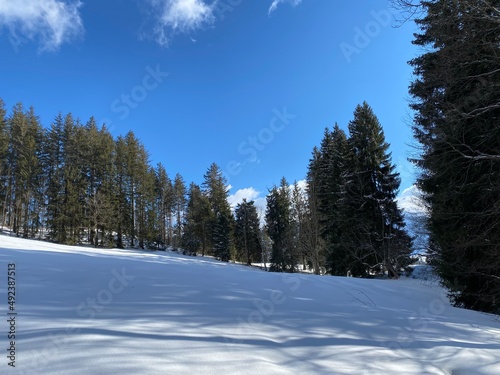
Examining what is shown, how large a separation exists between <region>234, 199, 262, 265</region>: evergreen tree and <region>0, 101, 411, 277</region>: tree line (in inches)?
6.9

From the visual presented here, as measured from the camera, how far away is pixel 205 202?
165 feet

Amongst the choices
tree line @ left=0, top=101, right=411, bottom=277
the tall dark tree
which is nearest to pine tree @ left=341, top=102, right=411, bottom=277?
tree line @ left=0, top=101, right=411, bottom=277

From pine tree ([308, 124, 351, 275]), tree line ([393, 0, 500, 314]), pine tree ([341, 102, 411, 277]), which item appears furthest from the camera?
pine tree ([308, 124, 351, 275])

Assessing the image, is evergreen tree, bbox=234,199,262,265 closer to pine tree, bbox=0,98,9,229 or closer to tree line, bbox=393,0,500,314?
pine tree, bbox=0,98,9,229

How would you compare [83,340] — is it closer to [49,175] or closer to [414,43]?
[414,43]

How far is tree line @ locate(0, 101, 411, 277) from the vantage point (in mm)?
22686

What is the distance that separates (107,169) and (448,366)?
43165 mm

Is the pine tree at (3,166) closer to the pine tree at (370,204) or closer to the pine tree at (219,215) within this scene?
the pine tree at (219,215)

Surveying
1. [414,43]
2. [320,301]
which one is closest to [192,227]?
[414,43]

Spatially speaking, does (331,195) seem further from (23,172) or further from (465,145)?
(23,172)

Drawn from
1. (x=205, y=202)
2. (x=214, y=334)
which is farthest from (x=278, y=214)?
(x=214, y=334)

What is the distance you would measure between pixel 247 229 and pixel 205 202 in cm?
873

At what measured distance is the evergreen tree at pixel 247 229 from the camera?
49.0 metres

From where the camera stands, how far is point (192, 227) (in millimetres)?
50375
